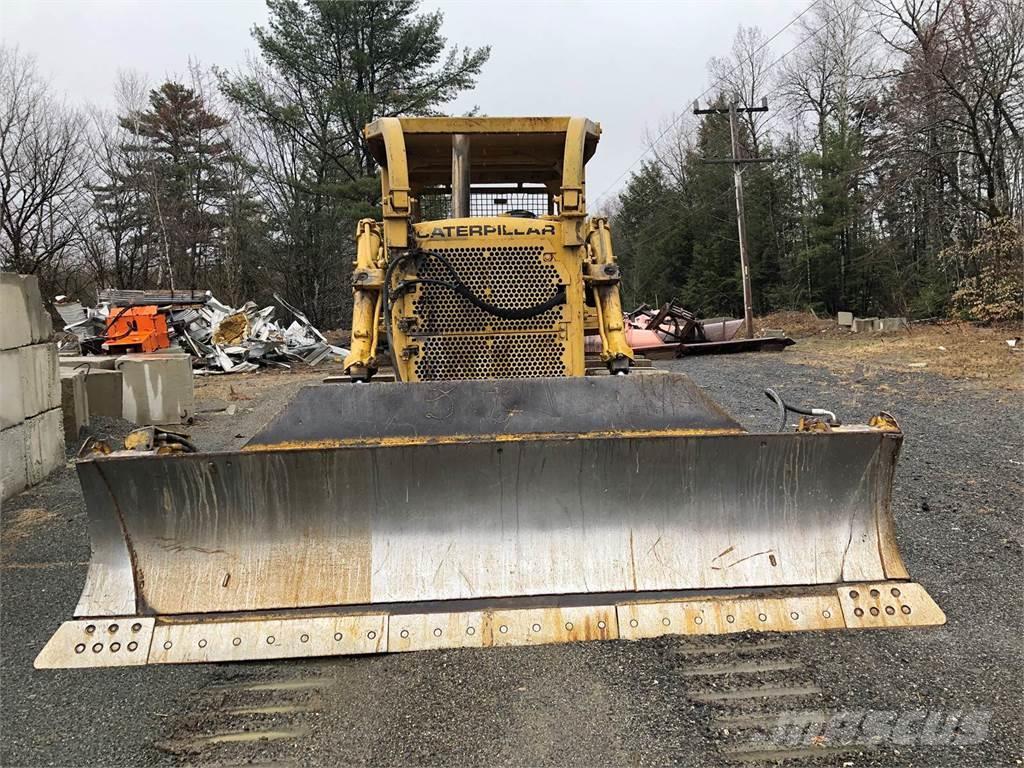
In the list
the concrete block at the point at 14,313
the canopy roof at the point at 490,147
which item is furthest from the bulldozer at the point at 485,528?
the concrete block at the point at 14,313

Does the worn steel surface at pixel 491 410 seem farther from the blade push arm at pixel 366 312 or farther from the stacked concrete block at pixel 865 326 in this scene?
the stacked concrete block at pixel 865 326

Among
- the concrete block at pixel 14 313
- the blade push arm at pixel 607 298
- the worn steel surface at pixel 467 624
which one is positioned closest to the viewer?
the worn steel surface at pixel 467 624

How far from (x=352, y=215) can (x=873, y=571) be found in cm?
2211

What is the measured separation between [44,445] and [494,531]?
522 cm

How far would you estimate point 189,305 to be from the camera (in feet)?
59.4

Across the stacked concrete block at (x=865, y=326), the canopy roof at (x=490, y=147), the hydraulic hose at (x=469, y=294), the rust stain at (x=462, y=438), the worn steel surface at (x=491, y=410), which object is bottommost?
the stacked concrete block at (x=865, y=326)

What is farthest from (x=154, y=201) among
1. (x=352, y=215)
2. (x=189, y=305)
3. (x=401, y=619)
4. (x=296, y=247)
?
(x=401, y=619)

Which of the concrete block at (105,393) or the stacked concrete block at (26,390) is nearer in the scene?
the stacked concrete block at (26,390)

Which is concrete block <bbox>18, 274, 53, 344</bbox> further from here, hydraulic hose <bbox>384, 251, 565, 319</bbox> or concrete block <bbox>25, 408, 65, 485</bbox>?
hydraulic hose <bbox>384, 251, 565, 319</bbox>

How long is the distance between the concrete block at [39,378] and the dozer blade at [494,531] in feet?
12.7

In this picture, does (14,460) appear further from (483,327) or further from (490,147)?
(490,147)

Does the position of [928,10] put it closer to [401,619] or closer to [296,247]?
[296,247]

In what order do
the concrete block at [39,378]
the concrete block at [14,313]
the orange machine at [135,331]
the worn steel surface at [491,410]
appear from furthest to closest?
the orange machine at [135,331] < the concrete block at [39,378] < the concrete block at [14,313] < the worn steel surface at [491,410]

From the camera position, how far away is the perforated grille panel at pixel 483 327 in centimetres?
414
